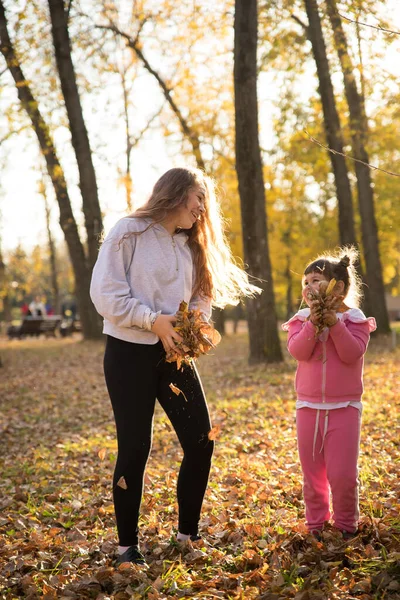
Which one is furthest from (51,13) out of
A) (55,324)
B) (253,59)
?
(55,324)

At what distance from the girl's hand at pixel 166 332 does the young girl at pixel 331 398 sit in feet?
2.22

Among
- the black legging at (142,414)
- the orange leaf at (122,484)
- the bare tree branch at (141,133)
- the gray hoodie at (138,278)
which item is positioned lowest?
the orange leaf at (122,484)

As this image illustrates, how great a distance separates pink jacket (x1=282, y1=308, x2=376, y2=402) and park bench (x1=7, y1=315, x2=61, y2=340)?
83.4ft

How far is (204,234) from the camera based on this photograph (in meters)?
4.01

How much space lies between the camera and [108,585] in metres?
3.55

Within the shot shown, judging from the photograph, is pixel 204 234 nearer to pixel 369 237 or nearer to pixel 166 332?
pixel 166 332

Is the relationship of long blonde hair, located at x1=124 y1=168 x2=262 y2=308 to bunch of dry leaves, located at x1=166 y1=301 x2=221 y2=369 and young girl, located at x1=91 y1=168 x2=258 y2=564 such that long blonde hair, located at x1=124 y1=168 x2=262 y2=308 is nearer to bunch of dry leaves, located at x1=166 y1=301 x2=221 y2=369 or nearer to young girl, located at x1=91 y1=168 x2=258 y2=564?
young girl, located at x1=91 y1=168 x2=258 y2=564

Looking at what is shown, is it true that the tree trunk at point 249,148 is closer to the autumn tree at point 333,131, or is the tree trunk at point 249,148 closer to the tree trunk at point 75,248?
the autumn tree at point 333,131

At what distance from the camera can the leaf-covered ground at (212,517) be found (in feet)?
11.2

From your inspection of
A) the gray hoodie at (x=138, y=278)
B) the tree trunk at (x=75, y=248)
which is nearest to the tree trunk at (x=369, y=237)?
the tree trunk at (x=75, y=248)

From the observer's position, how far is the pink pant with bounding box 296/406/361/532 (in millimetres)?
3654

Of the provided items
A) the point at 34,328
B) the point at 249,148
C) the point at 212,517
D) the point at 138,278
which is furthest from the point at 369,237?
the point at 138,278

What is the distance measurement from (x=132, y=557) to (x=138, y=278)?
1.47m

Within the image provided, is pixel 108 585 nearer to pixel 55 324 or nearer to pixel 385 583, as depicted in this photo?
pixel 385 583
